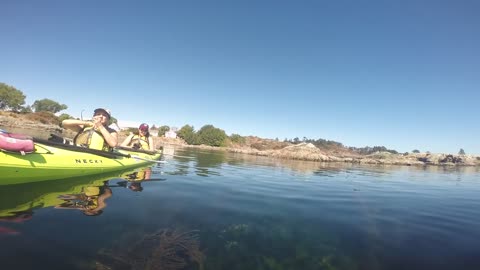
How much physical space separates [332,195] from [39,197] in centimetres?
944

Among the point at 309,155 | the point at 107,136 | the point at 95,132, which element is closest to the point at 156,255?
the point at 107,136

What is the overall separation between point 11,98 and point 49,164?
422ft

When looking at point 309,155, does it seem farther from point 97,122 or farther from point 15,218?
point 15,218

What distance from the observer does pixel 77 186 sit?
7453mm

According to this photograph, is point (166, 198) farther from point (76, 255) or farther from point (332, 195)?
point (332, 195)

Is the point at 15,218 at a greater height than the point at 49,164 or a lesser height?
lesser

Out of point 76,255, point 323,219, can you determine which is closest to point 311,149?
point 323,219

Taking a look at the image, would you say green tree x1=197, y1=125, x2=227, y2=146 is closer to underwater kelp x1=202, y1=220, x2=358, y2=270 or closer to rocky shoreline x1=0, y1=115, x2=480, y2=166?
rocky shoreline x1=0, y1=115, x2=480, y2=166

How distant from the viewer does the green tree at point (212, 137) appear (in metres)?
115

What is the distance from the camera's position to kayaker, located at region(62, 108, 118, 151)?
9.43 metres

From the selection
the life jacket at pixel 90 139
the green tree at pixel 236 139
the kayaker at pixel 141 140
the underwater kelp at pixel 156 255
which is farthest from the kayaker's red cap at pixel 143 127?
the green tree at pixel 236 139

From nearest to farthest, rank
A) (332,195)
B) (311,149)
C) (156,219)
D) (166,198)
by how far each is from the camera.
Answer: (156,219)
(166,198)
(332,195)
(311,149)

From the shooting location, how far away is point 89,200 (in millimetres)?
6270

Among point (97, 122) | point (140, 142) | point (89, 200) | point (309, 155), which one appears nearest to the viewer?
point (89, 200)
